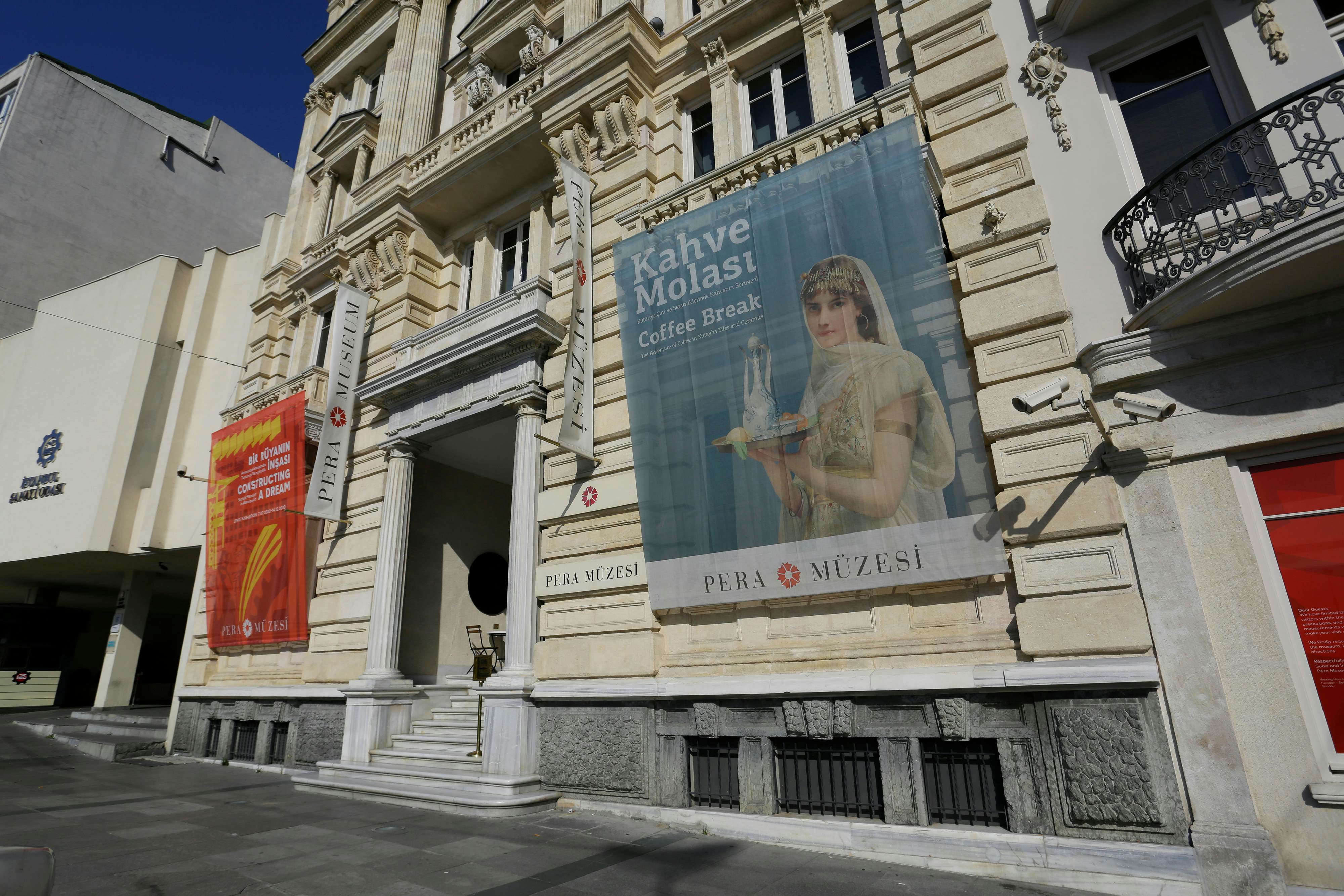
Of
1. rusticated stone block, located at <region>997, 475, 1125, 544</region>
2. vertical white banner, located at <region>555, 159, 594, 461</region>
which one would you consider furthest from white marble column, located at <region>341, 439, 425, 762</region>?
rusticated stone block, located at <region>997, 475, 1125, 544</region>

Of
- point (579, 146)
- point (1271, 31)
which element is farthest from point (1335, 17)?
point (579, 146)

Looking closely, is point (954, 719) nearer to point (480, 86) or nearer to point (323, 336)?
point (480, 86)

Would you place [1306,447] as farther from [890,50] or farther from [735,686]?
[890,50]

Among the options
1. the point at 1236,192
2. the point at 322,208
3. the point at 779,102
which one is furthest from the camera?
the point at 322,208

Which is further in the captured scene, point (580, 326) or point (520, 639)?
point (580, 326)

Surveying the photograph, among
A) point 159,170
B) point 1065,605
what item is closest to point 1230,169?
point 1065,605

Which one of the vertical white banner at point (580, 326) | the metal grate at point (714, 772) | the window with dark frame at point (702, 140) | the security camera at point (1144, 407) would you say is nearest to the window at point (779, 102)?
the window with dark frame at point (702, 140)

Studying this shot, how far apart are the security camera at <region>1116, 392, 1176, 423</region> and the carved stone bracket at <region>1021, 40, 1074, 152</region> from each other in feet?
11.2

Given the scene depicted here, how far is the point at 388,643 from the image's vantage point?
12.6 metres

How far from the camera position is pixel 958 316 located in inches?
320

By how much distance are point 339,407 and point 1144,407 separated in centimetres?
1479

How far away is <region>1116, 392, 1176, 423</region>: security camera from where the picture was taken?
6.53 meters

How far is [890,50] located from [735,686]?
31.1 ft

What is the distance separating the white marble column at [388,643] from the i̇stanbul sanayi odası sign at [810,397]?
599 centimetres
